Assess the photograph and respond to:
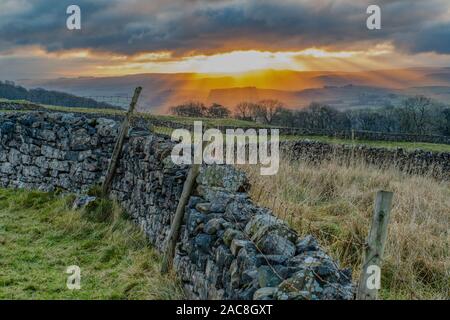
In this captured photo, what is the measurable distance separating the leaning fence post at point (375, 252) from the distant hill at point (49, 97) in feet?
203

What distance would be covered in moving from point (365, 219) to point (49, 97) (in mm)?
86678

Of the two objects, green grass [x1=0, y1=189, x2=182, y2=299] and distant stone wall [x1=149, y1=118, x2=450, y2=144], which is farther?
distant stone wall [x1=149, y1=118, x2=450, y2=144]

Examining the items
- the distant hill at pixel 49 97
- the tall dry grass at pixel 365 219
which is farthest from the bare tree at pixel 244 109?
the tall dry grass at pixel 365 219

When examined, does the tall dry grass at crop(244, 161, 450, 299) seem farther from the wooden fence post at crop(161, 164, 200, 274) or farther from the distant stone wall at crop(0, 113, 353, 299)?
the wooden fence post at crop(161, 164, 200, 274)

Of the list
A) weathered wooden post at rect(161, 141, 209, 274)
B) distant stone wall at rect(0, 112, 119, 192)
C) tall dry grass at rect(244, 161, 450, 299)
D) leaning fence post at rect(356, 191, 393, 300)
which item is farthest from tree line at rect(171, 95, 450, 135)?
leaning fence post at rect(356, 191, 393, 300)

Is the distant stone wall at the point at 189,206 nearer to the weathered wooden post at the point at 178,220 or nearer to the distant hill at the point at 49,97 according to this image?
the weathered wooden post at the point at 178,220

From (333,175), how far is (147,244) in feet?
15.9

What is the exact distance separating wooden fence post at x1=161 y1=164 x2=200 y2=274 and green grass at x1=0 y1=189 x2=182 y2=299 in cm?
22

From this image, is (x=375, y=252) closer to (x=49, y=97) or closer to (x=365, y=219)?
(x=365, y=219)

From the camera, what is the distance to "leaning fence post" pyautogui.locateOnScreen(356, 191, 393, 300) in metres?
3.54

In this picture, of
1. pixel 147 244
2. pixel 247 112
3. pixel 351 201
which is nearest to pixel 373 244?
pixel 147 244

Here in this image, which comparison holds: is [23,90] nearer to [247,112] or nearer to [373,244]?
[247,112]

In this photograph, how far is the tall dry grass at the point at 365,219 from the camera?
5902 mm
